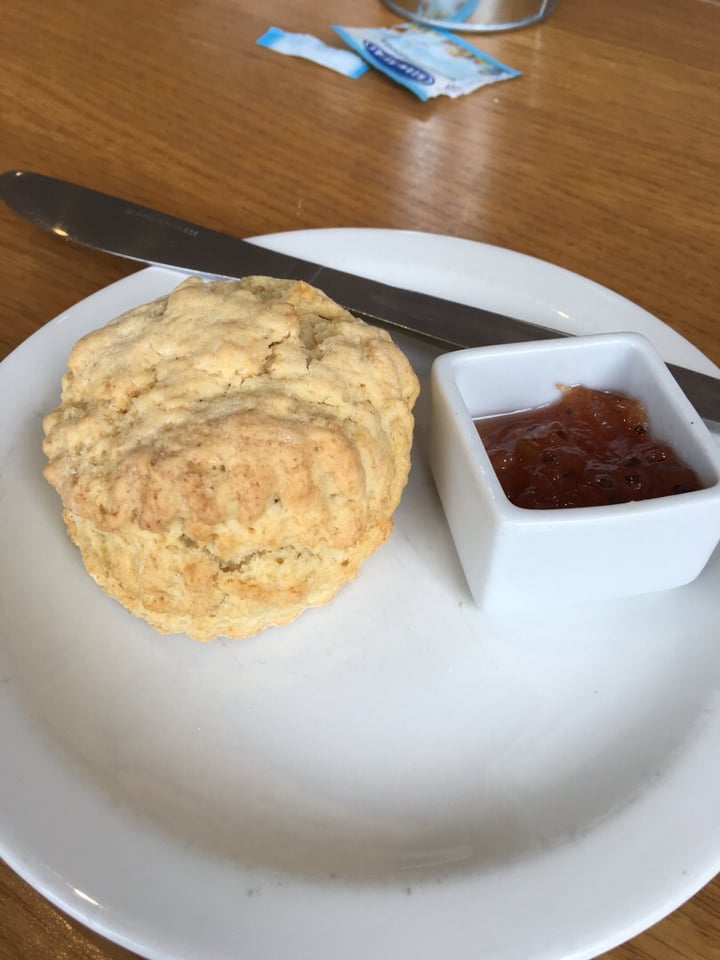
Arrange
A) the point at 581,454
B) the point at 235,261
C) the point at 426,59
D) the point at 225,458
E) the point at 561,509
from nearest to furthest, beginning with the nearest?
the point at 225,458
the point at 561,509
the point at 581,454
the point at 235,261
the point at 426,59

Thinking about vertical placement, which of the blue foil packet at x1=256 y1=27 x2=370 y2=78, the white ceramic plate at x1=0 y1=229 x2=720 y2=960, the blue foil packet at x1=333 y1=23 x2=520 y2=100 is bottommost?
the white ceramic plate at x1=0 y1=229 x2=720 y2=960

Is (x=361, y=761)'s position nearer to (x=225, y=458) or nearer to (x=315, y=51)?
(x=225, y=458)

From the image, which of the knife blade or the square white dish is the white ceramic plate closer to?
the square white dish

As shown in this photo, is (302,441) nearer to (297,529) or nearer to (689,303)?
(297,529)

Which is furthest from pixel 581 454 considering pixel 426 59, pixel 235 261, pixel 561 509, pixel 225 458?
pixel 426 59

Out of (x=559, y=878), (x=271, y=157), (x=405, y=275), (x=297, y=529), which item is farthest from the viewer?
(x=271, y=157)

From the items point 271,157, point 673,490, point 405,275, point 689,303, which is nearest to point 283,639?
point 673,490

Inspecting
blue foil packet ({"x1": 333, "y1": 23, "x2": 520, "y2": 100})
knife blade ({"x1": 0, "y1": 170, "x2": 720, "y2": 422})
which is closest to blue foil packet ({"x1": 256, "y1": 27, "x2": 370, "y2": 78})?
blue foil packet ({"x1": 333, "y1": 23, "x2": 520, "y2": 100})
